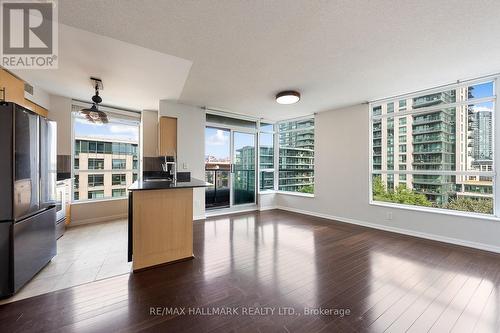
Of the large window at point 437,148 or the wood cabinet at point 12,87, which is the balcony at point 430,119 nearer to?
the large window at point 437,148

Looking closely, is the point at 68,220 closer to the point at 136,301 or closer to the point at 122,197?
the point at 122,197

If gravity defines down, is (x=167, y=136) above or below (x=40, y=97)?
below

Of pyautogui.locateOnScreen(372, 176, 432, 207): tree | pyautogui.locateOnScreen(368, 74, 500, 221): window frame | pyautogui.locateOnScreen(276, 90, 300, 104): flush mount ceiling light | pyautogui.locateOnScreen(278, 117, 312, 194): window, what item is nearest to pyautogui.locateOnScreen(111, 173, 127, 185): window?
pyautogui.locateOnScreen(276, 90, 300, 104): flush mount ceiling light

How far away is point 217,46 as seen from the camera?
2.47m

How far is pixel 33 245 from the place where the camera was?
7.71 feet

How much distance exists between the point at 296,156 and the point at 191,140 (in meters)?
3.11

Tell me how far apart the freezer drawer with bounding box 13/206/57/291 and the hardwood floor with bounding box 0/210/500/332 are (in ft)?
1.15

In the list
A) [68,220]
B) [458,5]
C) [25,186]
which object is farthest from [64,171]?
[458,5]

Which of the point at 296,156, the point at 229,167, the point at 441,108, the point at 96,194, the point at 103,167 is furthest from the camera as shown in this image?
the point at 296,156

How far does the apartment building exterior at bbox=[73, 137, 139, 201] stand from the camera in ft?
15.2

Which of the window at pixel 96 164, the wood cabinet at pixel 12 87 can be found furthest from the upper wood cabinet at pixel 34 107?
the window at pixel 96 164

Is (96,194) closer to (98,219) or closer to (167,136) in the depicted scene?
(98,219)

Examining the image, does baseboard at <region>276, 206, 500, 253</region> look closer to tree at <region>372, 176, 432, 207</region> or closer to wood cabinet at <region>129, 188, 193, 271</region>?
tree at <region>372, 176, 432, 207</region>

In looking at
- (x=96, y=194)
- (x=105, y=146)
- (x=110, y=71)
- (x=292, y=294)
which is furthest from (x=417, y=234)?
(x=105, y=146)
